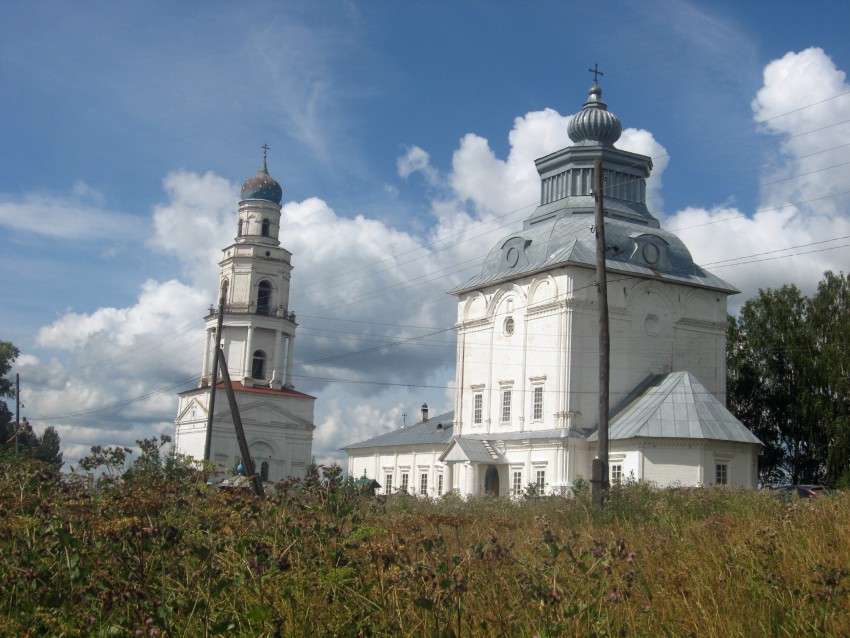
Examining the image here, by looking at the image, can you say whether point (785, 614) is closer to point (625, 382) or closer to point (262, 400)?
point (625, 382)

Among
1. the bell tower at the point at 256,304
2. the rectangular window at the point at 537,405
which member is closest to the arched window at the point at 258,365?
the bell tower at the point at 256,304

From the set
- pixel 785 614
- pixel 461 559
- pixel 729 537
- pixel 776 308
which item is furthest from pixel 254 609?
pixel 776 308

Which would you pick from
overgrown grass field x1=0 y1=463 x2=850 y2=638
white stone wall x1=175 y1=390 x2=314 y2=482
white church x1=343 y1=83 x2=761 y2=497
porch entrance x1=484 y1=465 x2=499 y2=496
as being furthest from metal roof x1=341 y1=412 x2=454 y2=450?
overgrown grass field x1=0 y1=463 x2=850 y2=638

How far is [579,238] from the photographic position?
38.9 meters

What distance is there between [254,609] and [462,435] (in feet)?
122

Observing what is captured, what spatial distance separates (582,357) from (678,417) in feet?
16.5

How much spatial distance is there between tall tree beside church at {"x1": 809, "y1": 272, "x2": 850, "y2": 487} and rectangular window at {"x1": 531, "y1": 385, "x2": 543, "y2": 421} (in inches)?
475

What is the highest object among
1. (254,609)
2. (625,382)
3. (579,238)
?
(579,238)

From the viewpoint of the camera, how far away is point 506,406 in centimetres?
4000

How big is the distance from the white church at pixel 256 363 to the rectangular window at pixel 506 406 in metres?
22.5

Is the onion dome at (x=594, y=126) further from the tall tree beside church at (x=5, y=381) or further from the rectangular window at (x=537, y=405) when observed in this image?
the tall tree beside church at (x=5, y=381)

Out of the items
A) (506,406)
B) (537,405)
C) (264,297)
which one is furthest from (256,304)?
(537,405)

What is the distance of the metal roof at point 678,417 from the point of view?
33.1 meters

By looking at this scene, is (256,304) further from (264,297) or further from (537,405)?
(537,405)
